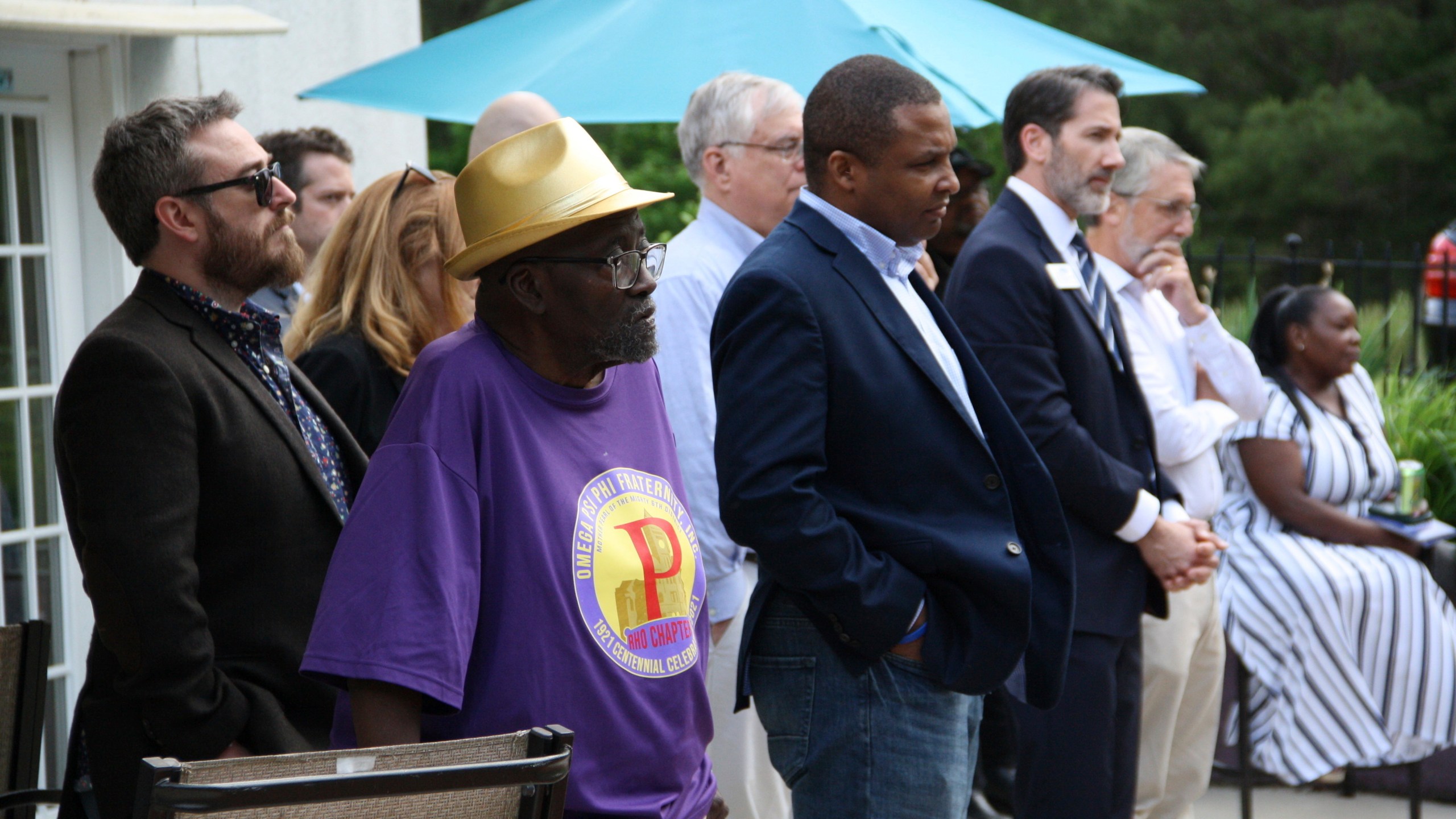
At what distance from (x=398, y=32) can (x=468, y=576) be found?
210 inches

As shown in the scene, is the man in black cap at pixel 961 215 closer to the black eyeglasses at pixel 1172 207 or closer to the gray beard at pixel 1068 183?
the black eyeglasses at pixel 1172 207

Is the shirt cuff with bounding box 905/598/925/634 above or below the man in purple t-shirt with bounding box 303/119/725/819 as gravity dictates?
below

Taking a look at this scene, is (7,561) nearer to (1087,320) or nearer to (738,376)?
(738,376)

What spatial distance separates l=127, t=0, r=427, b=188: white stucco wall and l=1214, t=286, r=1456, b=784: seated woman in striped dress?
3.97m

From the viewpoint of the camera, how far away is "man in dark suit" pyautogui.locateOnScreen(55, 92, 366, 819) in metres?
2.30

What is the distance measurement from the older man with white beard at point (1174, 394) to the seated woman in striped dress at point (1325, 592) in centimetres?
78

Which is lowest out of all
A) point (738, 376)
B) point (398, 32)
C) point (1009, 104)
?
point (738, 376)

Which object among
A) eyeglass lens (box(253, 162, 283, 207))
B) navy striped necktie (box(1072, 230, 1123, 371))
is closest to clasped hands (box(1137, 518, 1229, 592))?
navy striped necktie (box(1072, 230, 1123, 371))

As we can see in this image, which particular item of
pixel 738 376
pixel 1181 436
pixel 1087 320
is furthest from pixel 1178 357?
pixel 738 376

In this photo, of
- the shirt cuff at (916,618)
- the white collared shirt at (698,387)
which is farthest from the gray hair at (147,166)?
the shirt cuff at (916,618)

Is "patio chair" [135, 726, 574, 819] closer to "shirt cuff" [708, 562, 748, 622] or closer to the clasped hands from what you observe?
"shirt cuff" [708, 562, 748, 622]

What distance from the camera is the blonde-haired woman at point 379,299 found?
3.31 m

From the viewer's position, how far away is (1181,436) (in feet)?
13.7

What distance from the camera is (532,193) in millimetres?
2193
